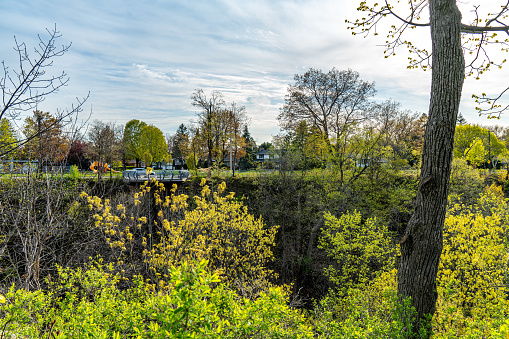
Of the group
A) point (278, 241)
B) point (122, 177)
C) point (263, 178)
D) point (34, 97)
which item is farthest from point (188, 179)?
point (34, 97)

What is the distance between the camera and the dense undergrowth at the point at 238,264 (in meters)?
2.56

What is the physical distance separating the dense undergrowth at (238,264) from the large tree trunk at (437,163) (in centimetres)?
25

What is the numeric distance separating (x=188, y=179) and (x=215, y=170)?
8.54 feet

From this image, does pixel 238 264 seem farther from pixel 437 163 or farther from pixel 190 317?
pixel 190 317

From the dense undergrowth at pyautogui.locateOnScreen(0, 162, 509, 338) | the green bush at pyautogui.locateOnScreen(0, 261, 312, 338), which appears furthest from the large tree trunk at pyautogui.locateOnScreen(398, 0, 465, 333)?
the green bush at pyautogui.locateOnScreen(0, 261, 312, 338)

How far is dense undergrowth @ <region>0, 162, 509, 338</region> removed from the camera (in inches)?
101

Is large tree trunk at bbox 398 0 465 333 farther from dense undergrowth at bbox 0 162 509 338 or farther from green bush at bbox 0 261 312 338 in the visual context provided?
green bush at bbox 0 261 312 338

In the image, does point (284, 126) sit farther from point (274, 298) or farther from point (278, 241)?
point (274, 298)

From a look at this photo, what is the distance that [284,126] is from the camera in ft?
72.3

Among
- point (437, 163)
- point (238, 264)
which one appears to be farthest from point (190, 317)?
point (238, 264)

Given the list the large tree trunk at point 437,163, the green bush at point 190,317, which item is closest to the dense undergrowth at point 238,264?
the green bush at point 190,317

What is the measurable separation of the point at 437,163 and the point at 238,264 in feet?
28.0

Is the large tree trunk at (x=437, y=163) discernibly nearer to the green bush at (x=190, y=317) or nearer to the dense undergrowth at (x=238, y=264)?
the dense undergrowth at (x=238, y=264)

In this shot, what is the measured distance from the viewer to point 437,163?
11.6 ft
